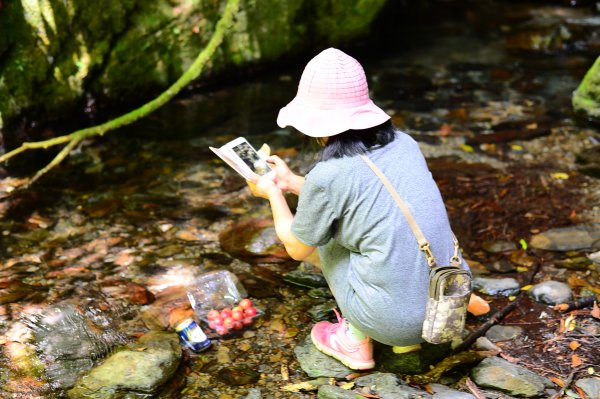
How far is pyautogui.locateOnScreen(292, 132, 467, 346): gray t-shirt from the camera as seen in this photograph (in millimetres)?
2916

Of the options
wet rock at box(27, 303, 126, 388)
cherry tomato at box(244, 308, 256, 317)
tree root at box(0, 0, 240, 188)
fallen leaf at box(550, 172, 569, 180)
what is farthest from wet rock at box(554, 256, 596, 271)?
tree root at box(0, 0, 240, 188)

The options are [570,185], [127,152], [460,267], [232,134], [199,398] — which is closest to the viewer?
[460,267]

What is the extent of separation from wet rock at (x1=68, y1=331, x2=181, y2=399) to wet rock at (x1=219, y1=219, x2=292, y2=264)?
117 cm

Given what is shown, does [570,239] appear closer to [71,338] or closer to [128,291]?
[128,291]

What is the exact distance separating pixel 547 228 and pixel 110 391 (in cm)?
321

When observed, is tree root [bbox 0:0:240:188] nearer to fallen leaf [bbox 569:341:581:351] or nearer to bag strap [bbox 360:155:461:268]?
bag strap [bbox 360:155:461:268]

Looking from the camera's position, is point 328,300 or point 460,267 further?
point 328,300

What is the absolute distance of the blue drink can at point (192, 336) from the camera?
142 inches

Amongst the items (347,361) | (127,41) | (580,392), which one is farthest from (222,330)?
(127,41)

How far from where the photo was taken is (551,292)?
12.9 feet

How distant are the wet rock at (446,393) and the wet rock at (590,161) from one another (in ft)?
9.93

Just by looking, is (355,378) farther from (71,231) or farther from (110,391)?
(71,231)

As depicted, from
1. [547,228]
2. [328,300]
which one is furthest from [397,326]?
[547,228]

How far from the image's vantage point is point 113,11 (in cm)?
640
